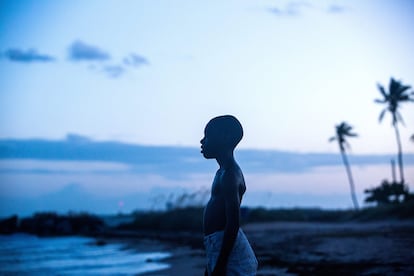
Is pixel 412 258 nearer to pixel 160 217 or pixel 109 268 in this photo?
pixel 109 268

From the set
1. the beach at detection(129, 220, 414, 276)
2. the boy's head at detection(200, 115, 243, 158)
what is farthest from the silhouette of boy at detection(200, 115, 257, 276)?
the beach at detection(129, 220, 414, 276)

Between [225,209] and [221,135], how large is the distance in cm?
48

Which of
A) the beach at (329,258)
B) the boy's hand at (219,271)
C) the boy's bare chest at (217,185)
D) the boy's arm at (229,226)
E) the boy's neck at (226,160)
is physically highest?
the boy's neck at (226,160)

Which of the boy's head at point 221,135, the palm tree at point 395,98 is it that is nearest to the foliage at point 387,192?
the palm tree at point 395,98

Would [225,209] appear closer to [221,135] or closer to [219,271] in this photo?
[219,271]

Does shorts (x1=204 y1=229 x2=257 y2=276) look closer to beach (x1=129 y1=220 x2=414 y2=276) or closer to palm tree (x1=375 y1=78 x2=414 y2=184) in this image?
beach (x1=129 y1=220 x2=414 y2=276)

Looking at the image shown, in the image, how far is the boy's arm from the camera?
9.18ft

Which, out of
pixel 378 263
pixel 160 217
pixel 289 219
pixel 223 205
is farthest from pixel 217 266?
pixel 160 217

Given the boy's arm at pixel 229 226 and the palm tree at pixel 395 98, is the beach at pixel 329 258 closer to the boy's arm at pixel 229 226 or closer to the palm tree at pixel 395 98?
the boy's arm at pixel 229 226

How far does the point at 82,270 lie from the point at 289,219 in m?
22.7

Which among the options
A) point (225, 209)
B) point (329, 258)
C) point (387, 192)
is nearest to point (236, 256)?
point (225, 209)

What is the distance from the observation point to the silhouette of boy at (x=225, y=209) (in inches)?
111

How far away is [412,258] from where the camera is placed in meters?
10.3

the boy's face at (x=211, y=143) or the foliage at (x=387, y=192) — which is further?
the foliage at (x=387, y=192)
